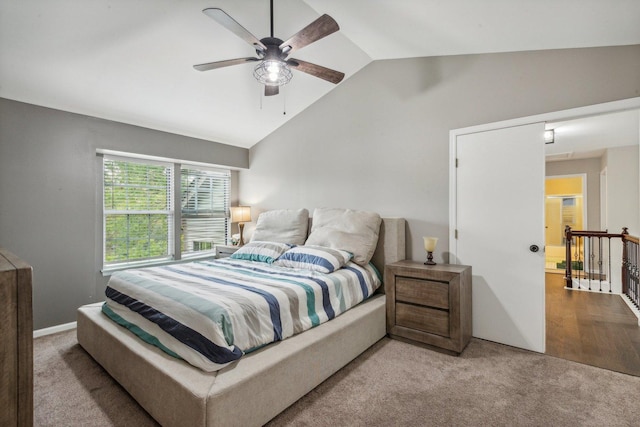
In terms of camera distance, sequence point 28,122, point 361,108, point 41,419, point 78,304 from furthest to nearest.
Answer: point 361,108 → point 78,304 → point 28,122 → point 41,419

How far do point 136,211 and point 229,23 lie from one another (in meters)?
3.01

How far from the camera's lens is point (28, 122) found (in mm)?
2988

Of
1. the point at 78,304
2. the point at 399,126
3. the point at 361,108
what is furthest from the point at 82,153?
the point at 399,126

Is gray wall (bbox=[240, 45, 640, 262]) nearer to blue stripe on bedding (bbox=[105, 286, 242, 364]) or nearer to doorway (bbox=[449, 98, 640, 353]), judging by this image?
doorway (bbox=[449, 98, 640, 353])

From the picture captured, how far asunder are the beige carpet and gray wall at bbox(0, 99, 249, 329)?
2.82ft

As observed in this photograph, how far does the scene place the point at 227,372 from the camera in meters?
1.62

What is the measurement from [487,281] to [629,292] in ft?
10.0

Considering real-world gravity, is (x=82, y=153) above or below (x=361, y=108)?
below

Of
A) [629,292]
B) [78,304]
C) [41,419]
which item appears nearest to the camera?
[41,419]

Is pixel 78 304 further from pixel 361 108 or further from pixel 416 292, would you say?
pixel 361 108

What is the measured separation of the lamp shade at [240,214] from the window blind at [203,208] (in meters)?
0.42

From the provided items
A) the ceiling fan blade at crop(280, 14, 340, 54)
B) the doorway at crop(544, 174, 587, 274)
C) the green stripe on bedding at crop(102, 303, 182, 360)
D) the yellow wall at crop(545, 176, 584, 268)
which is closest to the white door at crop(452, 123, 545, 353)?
the ceiling fan blade at crop(280, 14, 340, 54)

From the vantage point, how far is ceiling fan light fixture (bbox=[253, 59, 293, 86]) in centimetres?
222

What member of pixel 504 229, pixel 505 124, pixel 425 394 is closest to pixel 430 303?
pixel 425 394
